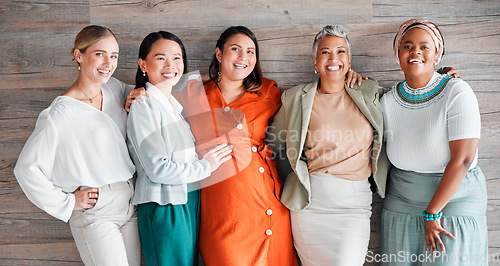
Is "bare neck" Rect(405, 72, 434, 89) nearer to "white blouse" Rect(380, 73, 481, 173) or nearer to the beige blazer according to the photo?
"white blouse" Rect(380, 73, 481, 173)

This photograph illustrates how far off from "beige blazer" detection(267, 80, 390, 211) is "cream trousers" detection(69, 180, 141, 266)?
2.76 ft

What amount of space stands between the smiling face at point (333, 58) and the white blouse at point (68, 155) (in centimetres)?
111

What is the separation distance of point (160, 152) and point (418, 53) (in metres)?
1.37

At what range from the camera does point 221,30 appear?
2.28m

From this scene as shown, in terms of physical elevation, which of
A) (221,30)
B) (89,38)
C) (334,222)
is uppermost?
(221,30)

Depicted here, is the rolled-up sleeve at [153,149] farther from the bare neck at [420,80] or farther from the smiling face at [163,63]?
the bare neck at [420,80]

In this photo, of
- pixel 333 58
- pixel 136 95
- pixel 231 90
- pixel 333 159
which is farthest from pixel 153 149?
pixel 333 58

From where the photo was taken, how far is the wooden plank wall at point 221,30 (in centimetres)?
225

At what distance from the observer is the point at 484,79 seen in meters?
2.25

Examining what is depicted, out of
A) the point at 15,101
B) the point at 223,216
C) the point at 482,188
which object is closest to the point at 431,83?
the point at 482,188

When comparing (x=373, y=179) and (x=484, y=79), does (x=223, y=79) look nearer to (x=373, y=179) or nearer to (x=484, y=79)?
(x=373, y=179)

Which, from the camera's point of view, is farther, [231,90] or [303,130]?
[231,90]

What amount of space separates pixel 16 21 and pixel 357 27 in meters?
2.11

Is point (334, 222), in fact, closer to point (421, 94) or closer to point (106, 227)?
point (421, 94)
